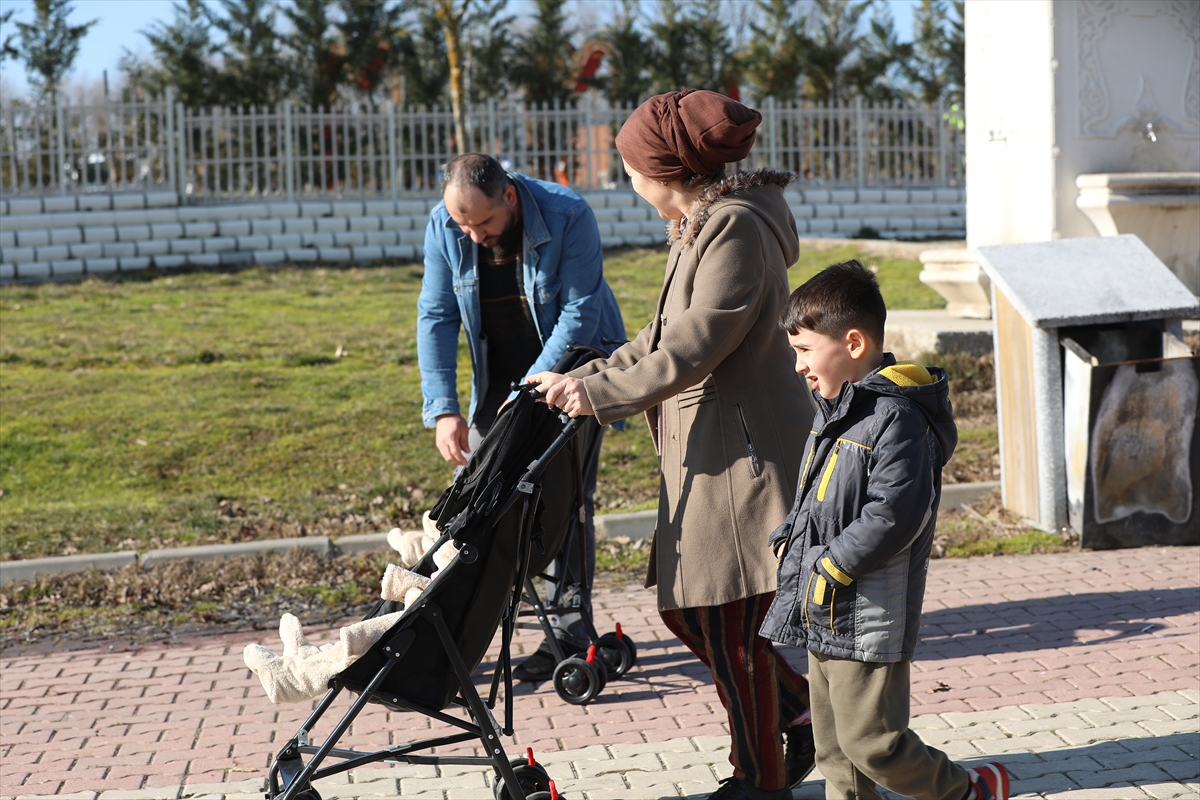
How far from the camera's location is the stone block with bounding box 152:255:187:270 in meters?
15.5

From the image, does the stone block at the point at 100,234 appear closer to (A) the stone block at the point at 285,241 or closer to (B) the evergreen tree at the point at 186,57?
(A) the stone block at the point at 285,241

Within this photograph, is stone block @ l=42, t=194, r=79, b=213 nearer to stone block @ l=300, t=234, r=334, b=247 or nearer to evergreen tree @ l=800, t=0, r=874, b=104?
stone block @ l=300, t=234, r=334, b=247

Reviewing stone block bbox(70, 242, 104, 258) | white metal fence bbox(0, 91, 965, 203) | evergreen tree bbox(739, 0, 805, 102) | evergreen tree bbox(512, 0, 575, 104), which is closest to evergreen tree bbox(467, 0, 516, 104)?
evergreen tree bbox(512, 0, 575, 104)

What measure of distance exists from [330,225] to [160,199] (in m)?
2.24

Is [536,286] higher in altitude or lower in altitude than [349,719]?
higher

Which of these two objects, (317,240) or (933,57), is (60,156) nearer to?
(317,240)

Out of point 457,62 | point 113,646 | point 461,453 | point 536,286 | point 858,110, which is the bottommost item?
point 113,646

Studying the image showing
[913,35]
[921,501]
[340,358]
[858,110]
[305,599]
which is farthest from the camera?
[913,35]

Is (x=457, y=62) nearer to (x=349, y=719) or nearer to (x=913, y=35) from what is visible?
(x=913, y=35)

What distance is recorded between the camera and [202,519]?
6.75 m

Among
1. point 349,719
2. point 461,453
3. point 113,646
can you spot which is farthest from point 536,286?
point 113,646

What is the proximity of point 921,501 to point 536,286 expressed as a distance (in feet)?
7.16

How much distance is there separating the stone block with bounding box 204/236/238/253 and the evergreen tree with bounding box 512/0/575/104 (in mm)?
16291

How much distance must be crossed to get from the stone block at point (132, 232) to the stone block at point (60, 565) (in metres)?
10.2
